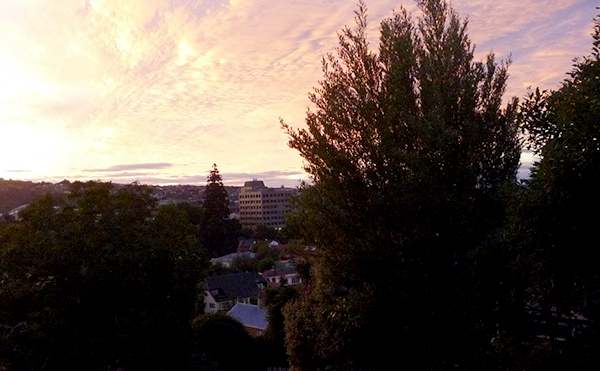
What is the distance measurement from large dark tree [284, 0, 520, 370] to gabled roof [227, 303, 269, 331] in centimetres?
1628

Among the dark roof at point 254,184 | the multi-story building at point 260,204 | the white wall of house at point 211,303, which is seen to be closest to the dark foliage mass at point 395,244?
the white wall of house at point 211,303

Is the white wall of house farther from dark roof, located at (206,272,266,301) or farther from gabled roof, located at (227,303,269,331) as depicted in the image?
gabled roof, located at (227,303,269,331)

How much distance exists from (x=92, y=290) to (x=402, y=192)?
19.8ft

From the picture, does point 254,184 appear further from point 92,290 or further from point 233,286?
point 92,290

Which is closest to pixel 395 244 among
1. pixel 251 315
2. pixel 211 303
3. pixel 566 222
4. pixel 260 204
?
pixel 566 222

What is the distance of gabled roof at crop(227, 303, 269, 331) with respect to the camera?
24.1 metres

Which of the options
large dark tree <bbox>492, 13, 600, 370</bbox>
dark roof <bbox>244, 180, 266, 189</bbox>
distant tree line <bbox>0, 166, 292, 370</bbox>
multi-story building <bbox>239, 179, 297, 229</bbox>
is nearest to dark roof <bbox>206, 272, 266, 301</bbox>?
distant tree line <bbox>0, 166, 292, 370</bbox>

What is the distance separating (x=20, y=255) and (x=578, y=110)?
370 inches

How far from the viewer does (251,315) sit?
25328 millimetres

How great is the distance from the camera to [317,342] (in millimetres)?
7996

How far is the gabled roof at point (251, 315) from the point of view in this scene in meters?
24.1

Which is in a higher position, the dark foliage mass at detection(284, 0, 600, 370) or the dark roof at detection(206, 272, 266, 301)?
the dark foliage mass at detection(284, 0, 600, 370)

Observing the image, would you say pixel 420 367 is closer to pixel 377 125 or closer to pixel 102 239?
pixel 377 125

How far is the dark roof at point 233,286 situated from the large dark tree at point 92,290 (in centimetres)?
2391
